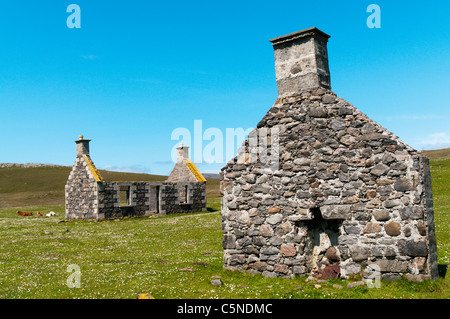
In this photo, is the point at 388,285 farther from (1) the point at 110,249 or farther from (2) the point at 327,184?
(1) the point at 110,249

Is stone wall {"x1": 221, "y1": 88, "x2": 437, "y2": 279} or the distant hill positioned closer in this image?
stone wall {"x1": 221, "y1": 88, "x2": 437, "y2": 279}

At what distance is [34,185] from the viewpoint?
88.2 m

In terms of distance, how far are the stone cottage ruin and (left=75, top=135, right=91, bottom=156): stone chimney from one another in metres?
25.5

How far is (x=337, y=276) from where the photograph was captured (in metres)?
11.3

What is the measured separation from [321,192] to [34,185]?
89.6m

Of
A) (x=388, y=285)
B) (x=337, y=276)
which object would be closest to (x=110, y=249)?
(x=337, y=276)

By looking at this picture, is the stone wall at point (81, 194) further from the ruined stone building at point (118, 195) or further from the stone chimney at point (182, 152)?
the stone chimney at point (182, 152)

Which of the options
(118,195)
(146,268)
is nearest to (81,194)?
(118,195)

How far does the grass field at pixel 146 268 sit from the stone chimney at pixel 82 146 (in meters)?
9.65

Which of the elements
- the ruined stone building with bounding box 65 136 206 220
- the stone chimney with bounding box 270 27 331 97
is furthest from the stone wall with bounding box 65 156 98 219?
the stone chimney with bounding box 270 27 331 97

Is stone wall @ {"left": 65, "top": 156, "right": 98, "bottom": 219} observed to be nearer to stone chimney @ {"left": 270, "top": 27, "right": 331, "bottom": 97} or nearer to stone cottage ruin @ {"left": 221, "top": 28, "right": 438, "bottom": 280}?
stone cottage ruin @ {"left": 221, "top": 28, "right": 438, "bottom": 280}

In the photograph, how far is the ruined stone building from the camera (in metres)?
32.9

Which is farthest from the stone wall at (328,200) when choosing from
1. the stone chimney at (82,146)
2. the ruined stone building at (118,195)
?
the stone chimney at (82,146)

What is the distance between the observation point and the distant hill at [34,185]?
65963mm
